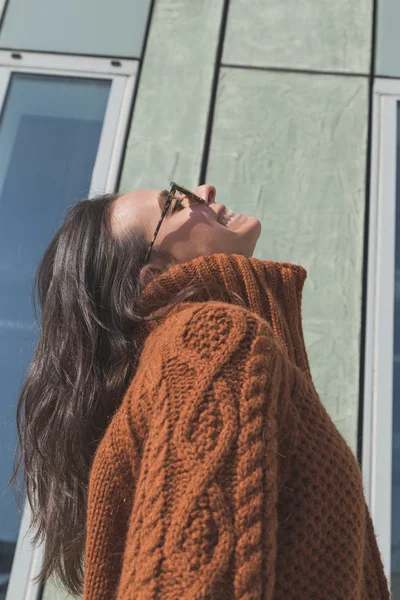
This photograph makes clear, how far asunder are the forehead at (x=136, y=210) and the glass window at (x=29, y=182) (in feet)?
4.27

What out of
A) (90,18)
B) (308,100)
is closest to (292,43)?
(308,100)

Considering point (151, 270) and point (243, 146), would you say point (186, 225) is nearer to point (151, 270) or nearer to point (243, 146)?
point (151, 270)

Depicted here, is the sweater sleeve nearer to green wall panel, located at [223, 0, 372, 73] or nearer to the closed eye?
the closed eye

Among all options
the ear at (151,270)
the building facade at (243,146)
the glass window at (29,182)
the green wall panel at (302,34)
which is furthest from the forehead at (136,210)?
the green wall panel at (302,34)

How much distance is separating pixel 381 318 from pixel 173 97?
1.51 m

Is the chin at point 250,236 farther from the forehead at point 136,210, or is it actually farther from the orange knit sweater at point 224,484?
the orange knit sweater at point 224,484

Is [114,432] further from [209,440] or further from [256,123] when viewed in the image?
[256,123]

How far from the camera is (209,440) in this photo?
1.03m

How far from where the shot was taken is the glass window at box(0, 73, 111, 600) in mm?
2943

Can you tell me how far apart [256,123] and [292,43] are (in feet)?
1.66

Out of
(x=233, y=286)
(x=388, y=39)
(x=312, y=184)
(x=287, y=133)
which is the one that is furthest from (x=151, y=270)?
(x=388, y=39)

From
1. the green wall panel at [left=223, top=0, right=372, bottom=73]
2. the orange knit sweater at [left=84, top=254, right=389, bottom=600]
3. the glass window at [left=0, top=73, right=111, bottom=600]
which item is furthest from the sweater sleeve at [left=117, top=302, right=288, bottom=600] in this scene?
the green wall panel at [left=223, top=0, right=372, bottom=73]

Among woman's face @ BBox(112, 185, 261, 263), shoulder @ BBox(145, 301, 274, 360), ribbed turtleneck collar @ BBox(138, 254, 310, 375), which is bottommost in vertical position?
shoulder @ BBox(145, 301, 274, 360)

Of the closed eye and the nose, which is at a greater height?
the nose
